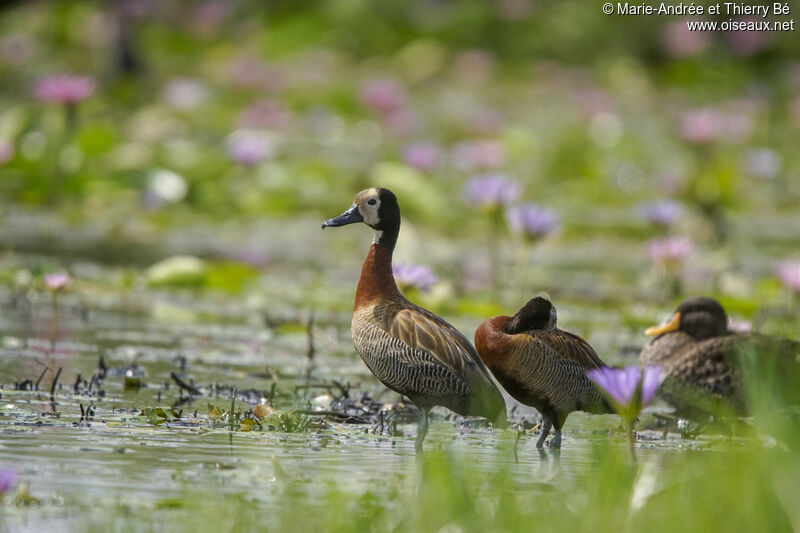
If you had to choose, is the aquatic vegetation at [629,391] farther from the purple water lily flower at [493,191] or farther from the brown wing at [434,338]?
the purple water lily flower at [493,191]

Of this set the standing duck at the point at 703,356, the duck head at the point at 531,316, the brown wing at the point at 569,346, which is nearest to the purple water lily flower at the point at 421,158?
the standing duck at the point at 703,356

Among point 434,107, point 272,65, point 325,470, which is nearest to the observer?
point 325,470

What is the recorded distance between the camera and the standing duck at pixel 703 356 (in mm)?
6555

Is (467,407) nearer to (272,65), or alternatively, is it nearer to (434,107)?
(434,107)

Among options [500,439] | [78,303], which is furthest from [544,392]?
[78,303]

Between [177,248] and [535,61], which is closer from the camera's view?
[177,248]

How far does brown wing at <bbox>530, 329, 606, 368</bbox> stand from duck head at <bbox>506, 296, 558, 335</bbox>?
40 millimetres

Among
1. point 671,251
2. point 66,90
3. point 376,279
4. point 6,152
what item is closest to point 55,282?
point 376,279

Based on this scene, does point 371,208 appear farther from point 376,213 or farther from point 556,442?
point 556,442

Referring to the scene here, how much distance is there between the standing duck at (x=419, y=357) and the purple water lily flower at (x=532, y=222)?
2996mm

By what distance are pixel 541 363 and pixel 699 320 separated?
5.59 ft

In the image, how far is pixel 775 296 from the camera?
1044 cm

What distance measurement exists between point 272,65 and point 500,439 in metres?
17.1

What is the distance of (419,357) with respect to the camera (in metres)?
5.72
